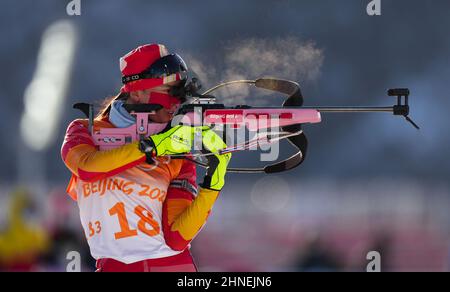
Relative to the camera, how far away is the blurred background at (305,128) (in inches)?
224

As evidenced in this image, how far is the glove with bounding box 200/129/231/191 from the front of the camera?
3.37 meters

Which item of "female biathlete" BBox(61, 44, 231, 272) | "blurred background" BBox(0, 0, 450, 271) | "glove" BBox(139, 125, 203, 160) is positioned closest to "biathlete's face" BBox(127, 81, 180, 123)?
"female biathlete" BBox(61, 44, 231, 272)

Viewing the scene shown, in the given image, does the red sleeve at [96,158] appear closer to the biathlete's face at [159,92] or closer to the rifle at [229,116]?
the rifle at [229,116]

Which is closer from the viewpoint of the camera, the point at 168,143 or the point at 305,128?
the point at 168,143

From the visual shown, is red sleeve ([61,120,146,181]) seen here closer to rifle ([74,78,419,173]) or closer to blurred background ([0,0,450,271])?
rifle ([74,78,419,173])

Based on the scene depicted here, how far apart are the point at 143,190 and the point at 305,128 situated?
2.34 m

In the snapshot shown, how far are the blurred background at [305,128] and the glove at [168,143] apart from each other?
7.21ft

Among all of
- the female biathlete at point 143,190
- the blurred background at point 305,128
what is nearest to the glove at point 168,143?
the female biathlete at point 143,190

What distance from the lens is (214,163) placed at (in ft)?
11.1

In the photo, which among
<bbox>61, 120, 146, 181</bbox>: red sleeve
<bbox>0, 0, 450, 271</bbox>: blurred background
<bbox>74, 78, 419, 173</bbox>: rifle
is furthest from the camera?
<bbox>0, 0, 450, 271</bbox>: blurred background

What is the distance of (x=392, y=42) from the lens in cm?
611

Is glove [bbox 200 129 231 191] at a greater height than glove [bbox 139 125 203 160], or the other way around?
glove [bbox 139 125 203 160]

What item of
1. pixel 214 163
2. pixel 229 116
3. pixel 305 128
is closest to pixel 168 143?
pixel 214 163

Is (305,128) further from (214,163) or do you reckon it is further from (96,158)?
(96,158)
